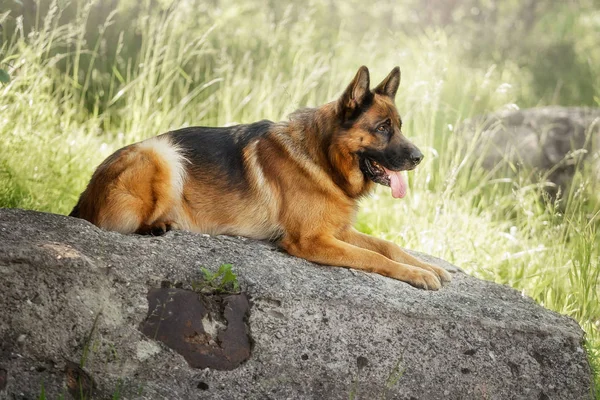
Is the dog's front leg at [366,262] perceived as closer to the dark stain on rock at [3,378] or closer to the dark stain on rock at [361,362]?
the dark stain on rock at [361,362]

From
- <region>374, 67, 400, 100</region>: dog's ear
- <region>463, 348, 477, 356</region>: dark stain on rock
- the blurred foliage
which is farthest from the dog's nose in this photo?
the blurred foliage

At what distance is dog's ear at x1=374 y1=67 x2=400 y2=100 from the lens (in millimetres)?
4551

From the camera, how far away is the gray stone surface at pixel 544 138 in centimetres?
818

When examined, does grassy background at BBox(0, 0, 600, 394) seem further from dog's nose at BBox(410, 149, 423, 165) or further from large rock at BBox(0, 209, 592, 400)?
dog's nose at BBox(410, 149, 423, 165)

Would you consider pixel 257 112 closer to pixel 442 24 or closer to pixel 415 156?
pixel 415 156

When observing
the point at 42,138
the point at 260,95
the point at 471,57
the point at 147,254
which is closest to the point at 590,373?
the point at 147,254

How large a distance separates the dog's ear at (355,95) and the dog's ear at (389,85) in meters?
0.25

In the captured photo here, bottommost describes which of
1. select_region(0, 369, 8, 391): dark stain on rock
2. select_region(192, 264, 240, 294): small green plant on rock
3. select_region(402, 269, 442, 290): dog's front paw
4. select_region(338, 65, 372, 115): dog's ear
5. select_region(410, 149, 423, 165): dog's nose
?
select_region(402, 269, 442, 290): dog's front paw

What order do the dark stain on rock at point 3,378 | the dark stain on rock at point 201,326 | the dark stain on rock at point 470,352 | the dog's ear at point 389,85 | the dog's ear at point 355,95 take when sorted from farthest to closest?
the dog's ear at point 389,85, the dog's ear at point 355,95, the dark stain on rock at point 470,352, the dark stain on rock at point 201,326, the dark stain on rock at point 3,378

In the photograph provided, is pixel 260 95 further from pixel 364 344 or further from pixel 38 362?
pixel 38 362

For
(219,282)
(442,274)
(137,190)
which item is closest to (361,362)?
(219,282)

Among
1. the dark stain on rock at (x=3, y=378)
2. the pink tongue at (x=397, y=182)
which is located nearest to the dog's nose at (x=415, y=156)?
the pink tongue at (x=397, y=182)

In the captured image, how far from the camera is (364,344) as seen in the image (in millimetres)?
3498

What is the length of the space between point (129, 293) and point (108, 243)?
385 millimetres
